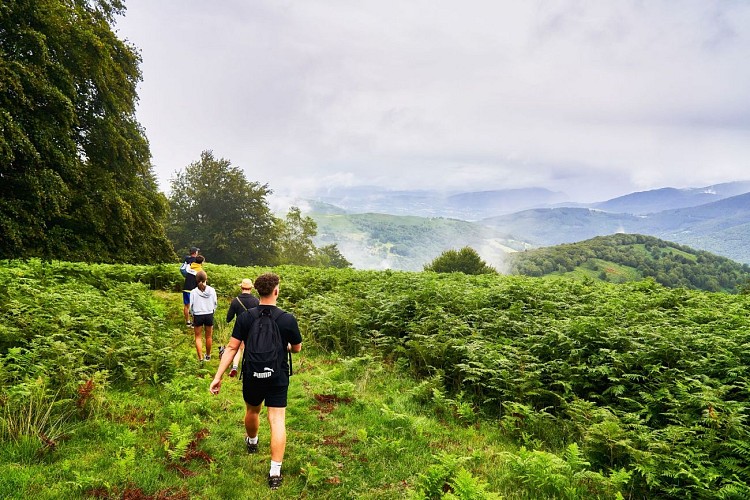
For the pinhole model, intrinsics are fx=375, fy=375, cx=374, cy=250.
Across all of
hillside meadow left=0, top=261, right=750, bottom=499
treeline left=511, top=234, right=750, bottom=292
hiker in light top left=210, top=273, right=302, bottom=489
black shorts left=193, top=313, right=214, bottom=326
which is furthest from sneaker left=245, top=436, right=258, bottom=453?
treeline left=511, top=234, right=750, bottom=292

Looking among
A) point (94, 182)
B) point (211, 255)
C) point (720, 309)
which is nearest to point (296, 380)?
point (720, 309)

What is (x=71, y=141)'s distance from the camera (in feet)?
60.0

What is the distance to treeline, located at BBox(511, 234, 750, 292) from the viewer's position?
132 meters

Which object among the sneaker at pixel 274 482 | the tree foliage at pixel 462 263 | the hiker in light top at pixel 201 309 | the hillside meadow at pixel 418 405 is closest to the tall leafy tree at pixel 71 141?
the hillside meadow at pixel 418 405

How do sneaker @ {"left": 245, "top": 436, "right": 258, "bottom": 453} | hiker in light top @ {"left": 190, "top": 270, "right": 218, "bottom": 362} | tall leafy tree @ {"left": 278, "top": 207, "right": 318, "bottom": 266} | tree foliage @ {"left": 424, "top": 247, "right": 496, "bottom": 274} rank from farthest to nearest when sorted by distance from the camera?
tall leafy tree @ {"left": 278, "top": 207, "right": 318, "bottom": 266}, tree foliage @ {"left": 424, "top": 247, "right": 496, "bottom": 274}, hiker in light top @ {"left": 190, "top": 270, "right": 218, "bottom": 362}, sneaker @ {"left": 245, "top": 436, "right": 258, "bottom": 453}

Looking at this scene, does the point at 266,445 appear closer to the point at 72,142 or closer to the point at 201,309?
the point at 201,309

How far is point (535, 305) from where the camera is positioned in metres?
12.0

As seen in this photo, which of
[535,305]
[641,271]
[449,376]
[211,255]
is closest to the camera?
[449,376]

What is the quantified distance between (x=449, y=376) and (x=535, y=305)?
180 inches

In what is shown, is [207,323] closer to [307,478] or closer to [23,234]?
[307,478]

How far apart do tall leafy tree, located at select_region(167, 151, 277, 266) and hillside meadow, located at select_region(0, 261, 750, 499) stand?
4556 centimetres

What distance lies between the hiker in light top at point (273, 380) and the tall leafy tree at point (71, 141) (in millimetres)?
15497

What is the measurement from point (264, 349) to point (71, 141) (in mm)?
19766

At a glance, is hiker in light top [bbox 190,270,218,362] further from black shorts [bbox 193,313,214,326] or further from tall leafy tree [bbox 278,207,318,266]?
tall leafy tree [bbox 278,207,318,266]
